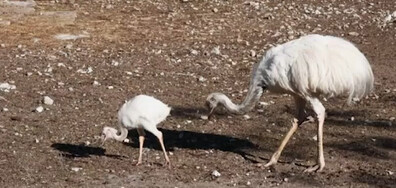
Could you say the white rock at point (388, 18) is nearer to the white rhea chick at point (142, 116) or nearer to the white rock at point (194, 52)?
the white rock at point (194, 52)

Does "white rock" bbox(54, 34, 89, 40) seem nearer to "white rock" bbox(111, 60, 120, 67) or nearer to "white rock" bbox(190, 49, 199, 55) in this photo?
"white rock" bbox(111, 60, 120, 67)

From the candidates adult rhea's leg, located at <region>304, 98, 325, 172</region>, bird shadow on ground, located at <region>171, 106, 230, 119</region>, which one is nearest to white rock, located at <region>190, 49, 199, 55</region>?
bird shadow on ground, located at <region>171, 106, 230, 119</region>

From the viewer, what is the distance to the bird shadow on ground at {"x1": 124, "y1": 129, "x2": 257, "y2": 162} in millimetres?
8203

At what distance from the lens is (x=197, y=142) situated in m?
8.35

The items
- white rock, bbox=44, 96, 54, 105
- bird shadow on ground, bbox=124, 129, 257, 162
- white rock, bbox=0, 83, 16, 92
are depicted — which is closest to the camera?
bird shadow on ground, bbox=124, 129, 257, 162

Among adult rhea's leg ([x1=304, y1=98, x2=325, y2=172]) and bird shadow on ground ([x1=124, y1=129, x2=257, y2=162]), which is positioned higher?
adult rhea's leg ([x1=304, y1=98, x2=325, y2=172])

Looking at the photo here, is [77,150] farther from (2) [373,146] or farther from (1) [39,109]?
(2) [373,146]

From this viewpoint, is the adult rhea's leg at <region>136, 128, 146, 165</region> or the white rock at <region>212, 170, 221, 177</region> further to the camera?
the adult rhea's leg at <region>136, 128, 146, 165</region>

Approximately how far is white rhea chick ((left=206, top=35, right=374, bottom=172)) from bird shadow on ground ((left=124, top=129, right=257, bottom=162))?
552 millimetres

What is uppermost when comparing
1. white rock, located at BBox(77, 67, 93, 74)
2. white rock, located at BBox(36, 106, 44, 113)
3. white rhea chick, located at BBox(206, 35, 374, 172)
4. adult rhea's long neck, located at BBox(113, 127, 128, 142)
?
white rhea chick, located at BBox(206, 35, 374, 172)

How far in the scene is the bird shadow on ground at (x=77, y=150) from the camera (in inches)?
311

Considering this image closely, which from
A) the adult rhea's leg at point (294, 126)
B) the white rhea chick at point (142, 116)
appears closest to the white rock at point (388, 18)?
the adult rhea's leg at point (294, 126)

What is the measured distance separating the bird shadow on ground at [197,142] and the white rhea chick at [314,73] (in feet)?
1.81

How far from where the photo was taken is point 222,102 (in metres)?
7.91
